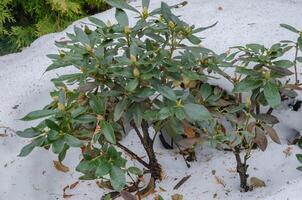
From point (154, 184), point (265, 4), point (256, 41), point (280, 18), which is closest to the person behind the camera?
point (154, 184)

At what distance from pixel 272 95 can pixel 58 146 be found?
2.20 feet

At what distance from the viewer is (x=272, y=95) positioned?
1.47 metres

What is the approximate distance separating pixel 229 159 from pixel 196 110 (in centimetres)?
52

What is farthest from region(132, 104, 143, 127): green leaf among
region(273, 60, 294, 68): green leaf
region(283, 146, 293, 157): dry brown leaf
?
region(283, 146, 293, 157): dry brown leaf

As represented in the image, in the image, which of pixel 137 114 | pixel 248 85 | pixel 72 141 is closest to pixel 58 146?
pixel 72 141

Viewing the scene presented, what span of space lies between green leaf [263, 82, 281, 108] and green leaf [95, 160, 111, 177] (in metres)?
0.53

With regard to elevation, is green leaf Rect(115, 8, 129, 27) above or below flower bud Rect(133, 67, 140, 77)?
above

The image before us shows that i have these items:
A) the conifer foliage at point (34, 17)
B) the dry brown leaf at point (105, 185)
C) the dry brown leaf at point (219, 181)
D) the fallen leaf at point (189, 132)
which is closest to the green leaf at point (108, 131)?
the fallen leaf at point (189, 132)

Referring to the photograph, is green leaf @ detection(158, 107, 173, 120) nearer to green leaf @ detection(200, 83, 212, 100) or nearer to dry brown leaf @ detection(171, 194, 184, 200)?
green leaf @ detection(200, 83, 212, 100)

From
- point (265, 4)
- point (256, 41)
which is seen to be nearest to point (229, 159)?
point (256, 41)

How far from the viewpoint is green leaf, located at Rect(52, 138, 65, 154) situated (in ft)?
4.53

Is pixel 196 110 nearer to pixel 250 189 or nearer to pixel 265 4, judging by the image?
pixel 250 189

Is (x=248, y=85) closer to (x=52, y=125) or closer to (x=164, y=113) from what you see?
(x=164, y=113)

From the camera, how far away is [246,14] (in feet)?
8.44
